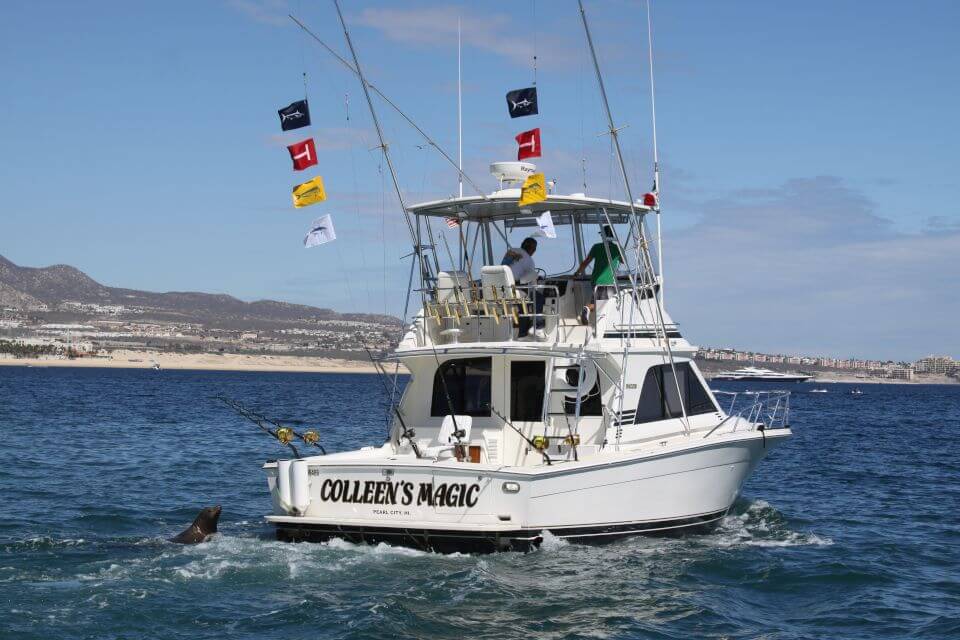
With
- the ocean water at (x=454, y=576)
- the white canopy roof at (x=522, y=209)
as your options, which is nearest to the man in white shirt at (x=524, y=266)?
the white canopy roof at (x=522, y=209)

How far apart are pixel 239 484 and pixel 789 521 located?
36.5 ft

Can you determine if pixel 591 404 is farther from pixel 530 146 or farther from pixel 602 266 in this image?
pixel 530 146

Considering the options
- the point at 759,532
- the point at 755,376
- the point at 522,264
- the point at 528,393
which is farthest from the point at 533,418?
the point at 755,376

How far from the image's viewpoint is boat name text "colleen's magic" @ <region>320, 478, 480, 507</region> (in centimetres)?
1520

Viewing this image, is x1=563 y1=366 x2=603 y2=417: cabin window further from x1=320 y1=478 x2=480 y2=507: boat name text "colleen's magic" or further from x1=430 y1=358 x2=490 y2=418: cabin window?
x1=320 y1=478 x2=480 y2=507: boat name text "colleen's magic"

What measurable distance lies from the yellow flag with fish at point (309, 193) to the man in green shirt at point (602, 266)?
4.39m

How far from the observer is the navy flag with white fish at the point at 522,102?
60.2ft

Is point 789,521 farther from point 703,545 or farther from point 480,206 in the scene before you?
point 480,206

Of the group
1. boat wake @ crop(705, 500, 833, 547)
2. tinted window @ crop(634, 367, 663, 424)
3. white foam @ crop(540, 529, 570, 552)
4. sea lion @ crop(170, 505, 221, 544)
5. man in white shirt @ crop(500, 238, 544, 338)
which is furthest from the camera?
man in white shirt @ crop(500, 238, 544, 338)

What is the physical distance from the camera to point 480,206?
18297 millimetres

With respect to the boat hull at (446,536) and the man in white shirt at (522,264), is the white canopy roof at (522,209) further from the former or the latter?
the boat hull at (446,536)

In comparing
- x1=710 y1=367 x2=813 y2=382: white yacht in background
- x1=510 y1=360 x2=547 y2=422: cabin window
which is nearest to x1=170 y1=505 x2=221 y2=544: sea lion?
x1=510 y1=360 x2=547 y2=422: cabin window

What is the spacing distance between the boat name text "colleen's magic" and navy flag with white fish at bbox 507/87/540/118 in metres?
6.34

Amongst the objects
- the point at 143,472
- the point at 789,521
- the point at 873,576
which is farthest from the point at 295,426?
the point at 873,576
